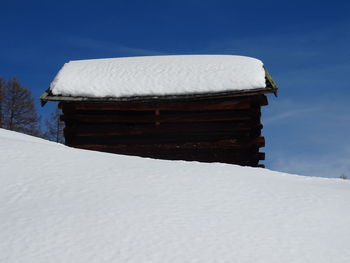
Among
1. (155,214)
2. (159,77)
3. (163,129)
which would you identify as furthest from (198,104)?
(155,214)

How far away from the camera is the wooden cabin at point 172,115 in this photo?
10.5 meters

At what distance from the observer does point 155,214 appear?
371cm

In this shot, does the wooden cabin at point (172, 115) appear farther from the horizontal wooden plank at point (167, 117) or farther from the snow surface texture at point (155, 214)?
the snow surface texture at point (155, 214)

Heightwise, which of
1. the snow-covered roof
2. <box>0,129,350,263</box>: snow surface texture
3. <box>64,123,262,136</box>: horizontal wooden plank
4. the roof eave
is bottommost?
<box>0,129,350,263</box>: snow surface texture

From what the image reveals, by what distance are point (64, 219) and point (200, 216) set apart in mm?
1212

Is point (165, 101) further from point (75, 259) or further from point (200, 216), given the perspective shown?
point (75, 259)

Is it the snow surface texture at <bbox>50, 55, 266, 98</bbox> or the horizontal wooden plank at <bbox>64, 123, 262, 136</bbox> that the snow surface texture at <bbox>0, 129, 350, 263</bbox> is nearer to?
the horizontal wooden plank at <bbox>64, 123, 262, 136</bbox>

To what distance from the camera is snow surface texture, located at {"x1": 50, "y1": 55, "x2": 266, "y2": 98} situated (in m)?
10.6

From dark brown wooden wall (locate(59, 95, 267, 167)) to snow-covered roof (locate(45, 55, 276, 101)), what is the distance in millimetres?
337

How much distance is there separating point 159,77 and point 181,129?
1766mm

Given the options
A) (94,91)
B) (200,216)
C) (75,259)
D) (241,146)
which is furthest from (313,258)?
(94,91)

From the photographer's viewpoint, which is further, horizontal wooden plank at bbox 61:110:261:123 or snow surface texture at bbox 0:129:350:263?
horizontal wooden plank at bbox 61:110:261:123

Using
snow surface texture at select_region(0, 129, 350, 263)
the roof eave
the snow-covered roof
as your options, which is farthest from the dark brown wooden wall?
snow surface texture at select_region(0, 129, 350, 263)

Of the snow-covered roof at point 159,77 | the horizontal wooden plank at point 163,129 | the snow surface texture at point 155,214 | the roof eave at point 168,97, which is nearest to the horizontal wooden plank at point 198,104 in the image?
the roof eave at point 168,97
